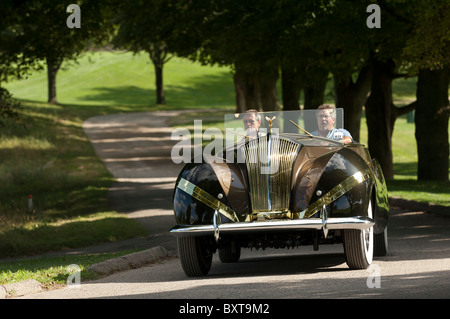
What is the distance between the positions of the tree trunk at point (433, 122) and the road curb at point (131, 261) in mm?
11982

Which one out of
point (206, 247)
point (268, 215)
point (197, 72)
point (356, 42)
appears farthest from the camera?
point (197, 72)

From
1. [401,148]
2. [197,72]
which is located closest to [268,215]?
[401,148]

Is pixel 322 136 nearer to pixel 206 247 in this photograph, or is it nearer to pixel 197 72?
pixel 206 247

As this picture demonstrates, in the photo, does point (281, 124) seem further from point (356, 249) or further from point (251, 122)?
point (356, 249)

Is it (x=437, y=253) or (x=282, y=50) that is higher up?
(x=282, y=50)

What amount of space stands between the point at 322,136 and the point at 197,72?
98.3 metres

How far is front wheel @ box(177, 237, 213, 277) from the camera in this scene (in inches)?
373

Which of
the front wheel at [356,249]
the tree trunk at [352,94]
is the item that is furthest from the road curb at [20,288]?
the tree trunk at [352,94]

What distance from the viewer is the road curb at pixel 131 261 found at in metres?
10.8

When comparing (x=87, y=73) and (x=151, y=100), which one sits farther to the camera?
(x=87, y=73)

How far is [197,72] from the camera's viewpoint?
10825cm
